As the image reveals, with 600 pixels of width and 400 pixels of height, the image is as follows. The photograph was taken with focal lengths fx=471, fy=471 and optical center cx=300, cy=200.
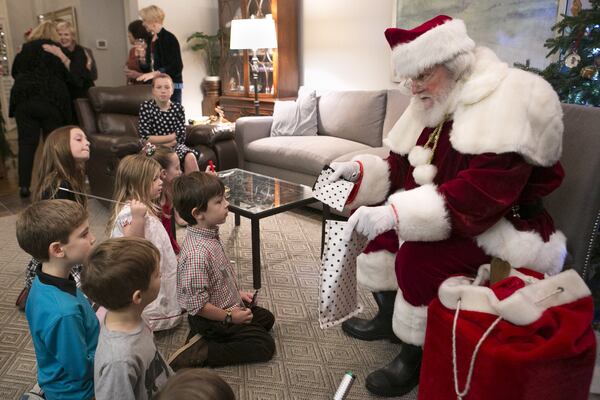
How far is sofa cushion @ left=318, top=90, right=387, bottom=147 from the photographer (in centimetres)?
382

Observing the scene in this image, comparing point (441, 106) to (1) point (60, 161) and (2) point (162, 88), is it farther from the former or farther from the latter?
(2) point (162, 88)

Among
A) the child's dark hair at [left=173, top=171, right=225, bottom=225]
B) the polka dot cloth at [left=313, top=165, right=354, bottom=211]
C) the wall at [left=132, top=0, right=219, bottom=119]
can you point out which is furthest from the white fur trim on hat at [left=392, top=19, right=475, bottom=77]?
the wall at [left=132, top=0, right=219, bottom=119]

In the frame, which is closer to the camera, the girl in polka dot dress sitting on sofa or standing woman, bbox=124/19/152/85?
the girl in polka dot dress sitting on sofa

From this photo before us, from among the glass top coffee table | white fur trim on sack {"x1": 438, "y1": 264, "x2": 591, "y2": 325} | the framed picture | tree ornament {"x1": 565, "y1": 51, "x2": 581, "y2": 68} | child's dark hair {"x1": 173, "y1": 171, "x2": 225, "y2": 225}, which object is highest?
the framed picture

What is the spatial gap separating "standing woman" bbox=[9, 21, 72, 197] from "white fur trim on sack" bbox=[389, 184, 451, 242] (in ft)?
12.1

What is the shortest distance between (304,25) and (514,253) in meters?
4.02

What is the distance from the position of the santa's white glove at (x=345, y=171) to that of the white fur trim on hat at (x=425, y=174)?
10.4 inches

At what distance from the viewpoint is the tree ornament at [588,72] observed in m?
2.10

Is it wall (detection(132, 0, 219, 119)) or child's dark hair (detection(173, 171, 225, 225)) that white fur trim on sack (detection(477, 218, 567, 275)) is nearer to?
child's dark hair (detection(173, 171, 225, 225))

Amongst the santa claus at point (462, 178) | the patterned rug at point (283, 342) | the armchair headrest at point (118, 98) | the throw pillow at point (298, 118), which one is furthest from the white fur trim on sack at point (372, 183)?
the armchair headrest at point (118, 98)

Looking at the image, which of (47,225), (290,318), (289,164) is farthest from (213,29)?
(47,225)

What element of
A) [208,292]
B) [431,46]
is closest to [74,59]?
[208,292]

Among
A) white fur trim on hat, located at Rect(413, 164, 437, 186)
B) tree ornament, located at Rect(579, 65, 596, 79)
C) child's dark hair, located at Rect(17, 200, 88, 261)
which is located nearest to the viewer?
child's dark hair, located at Rect(17, 200, 88, 261)

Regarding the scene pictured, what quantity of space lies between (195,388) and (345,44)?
424 cm
